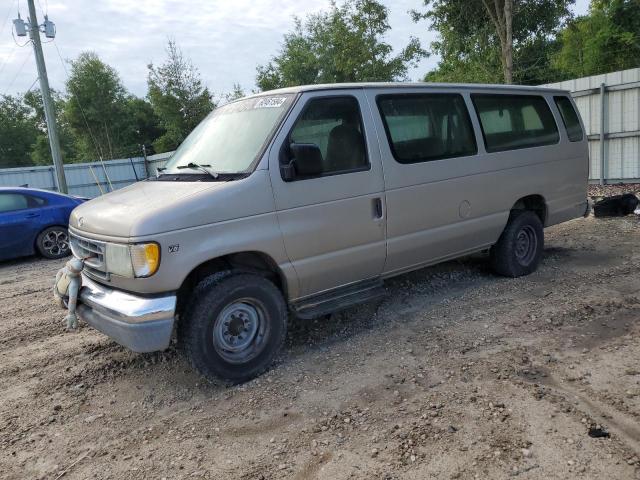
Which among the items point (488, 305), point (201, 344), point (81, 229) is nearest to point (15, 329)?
point (81, 229)

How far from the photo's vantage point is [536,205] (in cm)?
595

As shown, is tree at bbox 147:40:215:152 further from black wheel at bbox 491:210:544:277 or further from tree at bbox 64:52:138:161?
black wheel at bbox 491:210:544:277

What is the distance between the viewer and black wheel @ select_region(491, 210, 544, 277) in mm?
5641

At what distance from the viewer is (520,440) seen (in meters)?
2.84

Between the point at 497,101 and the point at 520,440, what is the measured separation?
3.83m

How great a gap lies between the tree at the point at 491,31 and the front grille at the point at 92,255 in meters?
14.2

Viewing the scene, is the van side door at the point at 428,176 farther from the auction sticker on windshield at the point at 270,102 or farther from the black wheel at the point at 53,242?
the black wheel at the point at 53,242

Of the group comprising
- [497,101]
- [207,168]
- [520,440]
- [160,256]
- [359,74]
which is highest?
[359,74]

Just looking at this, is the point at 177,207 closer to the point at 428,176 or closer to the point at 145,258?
the point at 145,258

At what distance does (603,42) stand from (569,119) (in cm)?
2973

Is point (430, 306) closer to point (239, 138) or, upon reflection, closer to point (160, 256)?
point (239, 138)

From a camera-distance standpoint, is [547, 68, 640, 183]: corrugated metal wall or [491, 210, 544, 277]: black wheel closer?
[491, 210, 544, 277]: black wheel

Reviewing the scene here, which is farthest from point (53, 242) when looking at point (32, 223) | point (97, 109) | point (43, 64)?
point (97, 109)

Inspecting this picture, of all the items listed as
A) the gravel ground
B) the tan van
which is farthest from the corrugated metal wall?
the tan van
